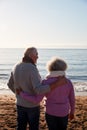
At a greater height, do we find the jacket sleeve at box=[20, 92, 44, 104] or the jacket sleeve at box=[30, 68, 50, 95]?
the jacket sleeve at box=[30, 68, 50, 95]

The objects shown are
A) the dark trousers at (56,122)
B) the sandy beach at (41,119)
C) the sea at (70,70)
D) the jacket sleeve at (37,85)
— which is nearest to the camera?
the jacket sleeve at (37,85)

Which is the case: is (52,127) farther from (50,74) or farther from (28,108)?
(50,74)

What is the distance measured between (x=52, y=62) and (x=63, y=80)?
245mm

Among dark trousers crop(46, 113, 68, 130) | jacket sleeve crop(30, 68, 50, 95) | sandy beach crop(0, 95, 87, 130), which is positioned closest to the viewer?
jacket sleeve crop(30, 68, 50, 95)

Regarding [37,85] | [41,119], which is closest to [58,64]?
[37,85]

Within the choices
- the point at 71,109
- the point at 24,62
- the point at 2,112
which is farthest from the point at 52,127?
the point at 2,112

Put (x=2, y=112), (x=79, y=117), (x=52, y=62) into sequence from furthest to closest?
(x=2, y=112)
(x=79, y=117)
(x=52, y=62)

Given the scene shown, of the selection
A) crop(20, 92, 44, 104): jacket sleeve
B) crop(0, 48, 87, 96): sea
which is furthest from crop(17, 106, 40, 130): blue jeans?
crop(0, 48, 87, 96): sea

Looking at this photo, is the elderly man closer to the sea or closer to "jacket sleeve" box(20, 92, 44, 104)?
"jacket sleeve" box(20, 92, 44, 104)

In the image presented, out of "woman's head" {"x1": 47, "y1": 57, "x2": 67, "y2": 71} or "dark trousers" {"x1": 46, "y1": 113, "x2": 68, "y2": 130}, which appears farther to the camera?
"dark trousers" {"x1": 46, "y1": 113, "x2": 68, "y2": 130}

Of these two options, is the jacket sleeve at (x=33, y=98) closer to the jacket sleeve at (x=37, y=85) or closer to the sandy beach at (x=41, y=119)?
the jacket sleeve at (x=37, y=85)

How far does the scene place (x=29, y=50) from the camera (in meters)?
3.86

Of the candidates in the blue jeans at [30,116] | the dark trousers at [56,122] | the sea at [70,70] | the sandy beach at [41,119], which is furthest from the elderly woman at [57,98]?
the sandy beach at [41,119]

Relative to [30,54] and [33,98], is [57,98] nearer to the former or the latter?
[33,98]
